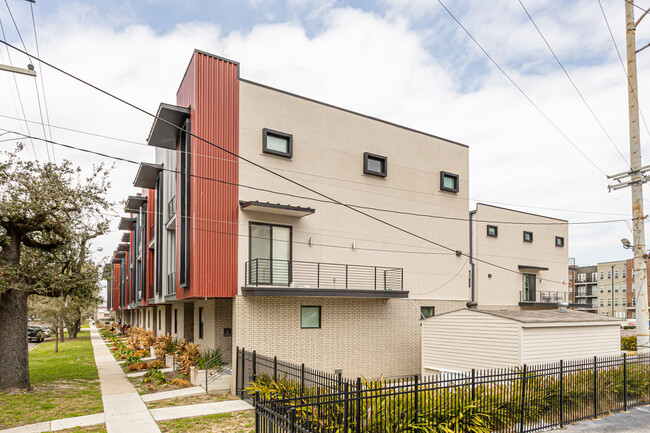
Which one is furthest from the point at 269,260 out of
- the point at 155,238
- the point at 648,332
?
the point at 648,332

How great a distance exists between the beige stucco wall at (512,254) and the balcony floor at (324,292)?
7.56 m

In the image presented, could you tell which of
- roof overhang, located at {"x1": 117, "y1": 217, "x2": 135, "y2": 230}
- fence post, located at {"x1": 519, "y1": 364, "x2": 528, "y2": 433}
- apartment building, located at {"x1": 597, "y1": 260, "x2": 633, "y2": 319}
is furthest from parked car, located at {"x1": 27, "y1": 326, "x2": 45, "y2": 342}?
apartment building, located at {"x1": 597, "y1": 260, "x2": 633, "y2": 319}

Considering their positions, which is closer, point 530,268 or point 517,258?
point 517,258

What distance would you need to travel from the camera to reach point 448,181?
24.1 meters

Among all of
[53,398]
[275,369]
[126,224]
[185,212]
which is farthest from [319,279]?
[126,224]

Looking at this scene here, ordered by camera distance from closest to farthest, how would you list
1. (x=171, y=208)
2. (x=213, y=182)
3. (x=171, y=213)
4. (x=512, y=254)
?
1. (x=213, y=182)
2. (x=171, y=213)
3. (x=171, y=208)
4. (x=512, y=254)

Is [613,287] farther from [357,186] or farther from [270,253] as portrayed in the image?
[270,253]

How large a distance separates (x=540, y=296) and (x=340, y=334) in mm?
16323

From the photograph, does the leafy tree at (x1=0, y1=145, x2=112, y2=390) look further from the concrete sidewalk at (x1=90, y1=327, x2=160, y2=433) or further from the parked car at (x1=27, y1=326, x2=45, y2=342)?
the parked car at (x1=27, y1=326, x2=45, y2=342)

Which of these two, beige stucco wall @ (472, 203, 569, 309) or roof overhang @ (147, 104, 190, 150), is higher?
roof overhang @ (147, 104, 190, 150)

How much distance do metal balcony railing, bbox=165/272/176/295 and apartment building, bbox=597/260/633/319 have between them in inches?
3326

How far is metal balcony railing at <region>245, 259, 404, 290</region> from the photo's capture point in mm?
17203

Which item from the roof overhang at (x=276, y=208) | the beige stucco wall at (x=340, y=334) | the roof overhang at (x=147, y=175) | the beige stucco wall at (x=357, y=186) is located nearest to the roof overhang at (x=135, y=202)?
the roof overhang at (x=147, y=175)

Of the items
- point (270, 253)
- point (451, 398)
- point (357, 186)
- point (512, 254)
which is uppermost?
point (357, 186)
